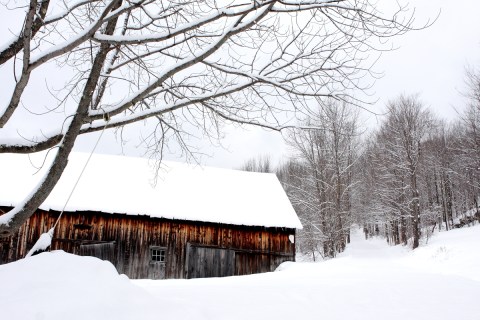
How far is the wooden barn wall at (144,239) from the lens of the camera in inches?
588

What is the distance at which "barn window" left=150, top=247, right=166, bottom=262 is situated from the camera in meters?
16.1

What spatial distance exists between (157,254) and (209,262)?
234cm

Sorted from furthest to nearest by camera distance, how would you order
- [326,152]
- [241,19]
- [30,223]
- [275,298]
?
1. [326,152]
2. [30,223]
3. [275,298]
4. [241,19]

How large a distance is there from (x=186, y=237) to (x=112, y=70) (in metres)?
12.1

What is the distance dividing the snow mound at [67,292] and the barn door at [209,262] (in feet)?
43.6

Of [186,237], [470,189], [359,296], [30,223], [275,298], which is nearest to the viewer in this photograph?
[275,298]

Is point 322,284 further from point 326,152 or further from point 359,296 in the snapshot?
point 326,152

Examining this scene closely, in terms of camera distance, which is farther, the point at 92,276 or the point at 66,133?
the point at 66,133

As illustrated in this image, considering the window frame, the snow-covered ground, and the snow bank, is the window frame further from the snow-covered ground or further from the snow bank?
the snow bank

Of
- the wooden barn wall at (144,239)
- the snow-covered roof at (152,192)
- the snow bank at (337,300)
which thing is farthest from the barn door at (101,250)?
the snow bank at (337,300)

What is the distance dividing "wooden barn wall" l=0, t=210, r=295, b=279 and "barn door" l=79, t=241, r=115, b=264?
4 centimetres

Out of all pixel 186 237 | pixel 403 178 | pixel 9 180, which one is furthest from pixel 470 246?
pixel 9 180

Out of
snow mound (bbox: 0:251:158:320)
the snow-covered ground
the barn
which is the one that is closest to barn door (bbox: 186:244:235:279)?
the barn

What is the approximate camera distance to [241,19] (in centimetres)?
387
